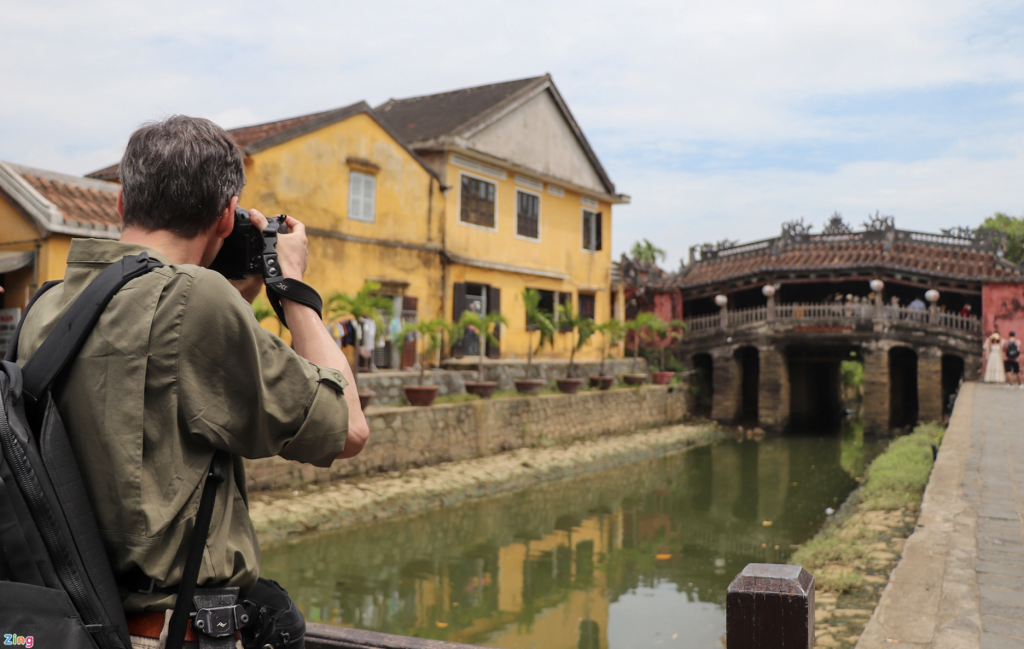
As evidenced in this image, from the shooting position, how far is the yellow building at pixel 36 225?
402 inches

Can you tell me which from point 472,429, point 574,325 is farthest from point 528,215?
point 472,429

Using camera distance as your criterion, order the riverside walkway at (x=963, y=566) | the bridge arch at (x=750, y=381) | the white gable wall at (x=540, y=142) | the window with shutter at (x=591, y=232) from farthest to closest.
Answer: the bridge arch at (x=750, y=381), the window with shutter at (x=591, y=232), the white gable wall at (x=540, y=142), the riverside walkway at (x=963, y=566)

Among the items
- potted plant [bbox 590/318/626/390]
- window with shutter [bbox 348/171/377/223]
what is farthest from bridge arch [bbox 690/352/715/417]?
window with shutter [bbox 348/171/377/223]

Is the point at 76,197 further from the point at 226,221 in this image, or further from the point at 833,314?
the point at 833,314

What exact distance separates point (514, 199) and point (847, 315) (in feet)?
33.4

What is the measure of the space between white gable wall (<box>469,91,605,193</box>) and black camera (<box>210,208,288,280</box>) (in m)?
16.3

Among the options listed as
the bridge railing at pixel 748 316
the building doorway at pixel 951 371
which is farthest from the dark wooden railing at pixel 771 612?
the building doorway at pixel 951 371

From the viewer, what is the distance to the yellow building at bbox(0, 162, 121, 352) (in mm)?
10219

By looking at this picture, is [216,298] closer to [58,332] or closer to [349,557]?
[58,332]

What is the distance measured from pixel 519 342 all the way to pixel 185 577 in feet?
59.2

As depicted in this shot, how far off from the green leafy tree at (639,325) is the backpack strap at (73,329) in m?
20.0

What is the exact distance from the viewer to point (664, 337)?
2422 centimetres

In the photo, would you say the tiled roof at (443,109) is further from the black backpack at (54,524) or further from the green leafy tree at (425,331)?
the black backpack at (54,524)

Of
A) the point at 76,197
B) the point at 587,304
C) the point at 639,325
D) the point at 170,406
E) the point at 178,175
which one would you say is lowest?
the point at 170,406
